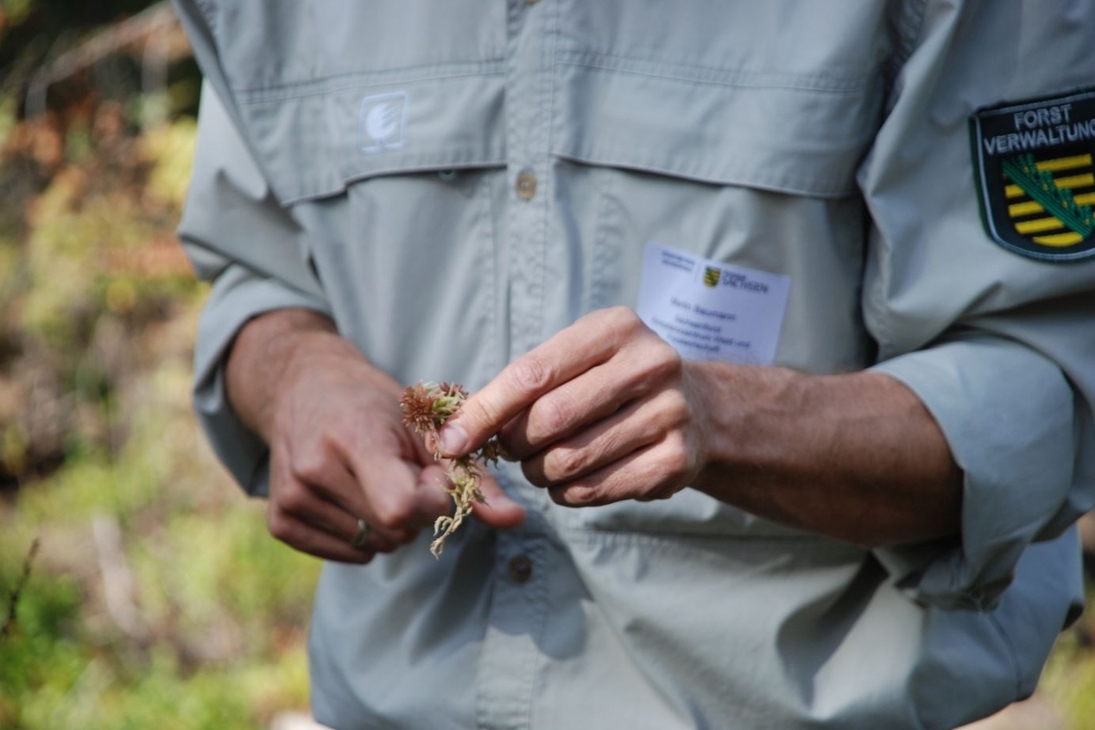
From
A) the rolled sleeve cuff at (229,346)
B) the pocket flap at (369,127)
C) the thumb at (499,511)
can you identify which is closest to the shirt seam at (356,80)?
the pocket flap at (369,127)

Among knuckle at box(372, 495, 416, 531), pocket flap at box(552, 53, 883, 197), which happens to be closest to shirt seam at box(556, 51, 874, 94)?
pocket flap at box(552, 53, 883, 197)

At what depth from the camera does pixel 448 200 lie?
186 centimetres

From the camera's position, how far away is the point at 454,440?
4.60ft

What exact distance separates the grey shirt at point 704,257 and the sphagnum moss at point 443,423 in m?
0.33

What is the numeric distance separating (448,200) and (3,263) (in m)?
4.63

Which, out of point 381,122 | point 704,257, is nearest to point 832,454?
point 704,257

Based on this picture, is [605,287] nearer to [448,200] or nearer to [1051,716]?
[448,200]

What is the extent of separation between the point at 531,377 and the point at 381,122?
28.9 inches

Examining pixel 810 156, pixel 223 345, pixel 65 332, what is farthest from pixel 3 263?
pixel 810 156

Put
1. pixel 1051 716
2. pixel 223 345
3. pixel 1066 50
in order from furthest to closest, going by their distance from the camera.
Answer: pixel 1051 716 < pixel 223 345 < pixel 1066 50

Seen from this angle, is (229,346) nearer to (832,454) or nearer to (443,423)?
(443,423)

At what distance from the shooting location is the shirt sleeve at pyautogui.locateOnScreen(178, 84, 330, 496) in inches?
83.7

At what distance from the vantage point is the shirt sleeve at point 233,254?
2125 mm

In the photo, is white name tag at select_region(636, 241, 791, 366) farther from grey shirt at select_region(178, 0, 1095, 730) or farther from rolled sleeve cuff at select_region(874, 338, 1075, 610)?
rolled sleeve cuff at select_region(874, 338, 1075, 610)
